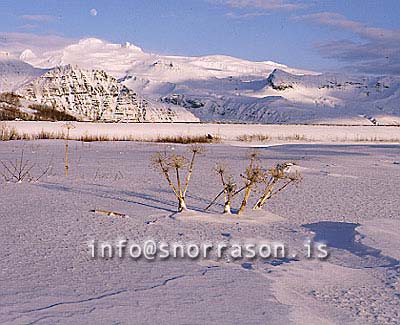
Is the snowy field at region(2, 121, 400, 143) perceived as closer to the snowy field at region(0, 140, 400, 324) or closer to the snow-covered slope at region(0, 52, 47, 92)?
the snowy field at region(0, 140, 400, 324)

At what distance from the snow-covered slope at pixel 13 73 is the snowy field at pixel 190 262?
38.5 metres

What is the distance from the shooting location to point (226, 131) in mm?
27859

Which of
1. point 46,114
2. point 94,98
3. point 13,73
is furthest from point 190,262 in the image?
point 94,98

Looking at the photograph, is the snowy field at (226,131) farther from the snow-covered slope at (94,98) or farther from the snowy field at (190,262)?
the snowy field at (190,262)

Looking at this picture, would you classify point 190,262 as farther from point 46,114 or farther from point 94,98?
point 94,98

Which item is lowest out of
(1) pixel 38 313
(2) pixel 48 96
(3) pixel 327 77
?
(1) pixel 38 313

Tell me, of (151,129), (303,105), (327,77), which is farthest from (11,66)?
(327,77)

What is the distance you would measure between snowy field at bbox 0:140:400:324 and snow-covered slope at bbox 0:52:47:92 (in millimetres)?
38524

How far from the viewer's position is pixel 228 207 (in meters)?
5.70

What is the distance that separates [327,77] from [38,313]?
94179 mm

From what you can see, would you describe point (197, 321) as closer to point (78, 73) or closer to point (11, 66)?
point (11, 66)

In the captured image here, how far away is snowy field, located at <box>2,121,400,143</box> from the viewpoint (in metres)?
24.6

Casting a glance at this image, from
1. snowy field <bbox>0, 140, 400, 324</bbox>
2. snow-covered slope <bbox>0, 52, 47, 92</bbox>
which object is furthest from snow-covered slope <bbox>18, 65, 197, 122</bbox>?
snowy field <bbox>0, 140, 400, 324</bbox>

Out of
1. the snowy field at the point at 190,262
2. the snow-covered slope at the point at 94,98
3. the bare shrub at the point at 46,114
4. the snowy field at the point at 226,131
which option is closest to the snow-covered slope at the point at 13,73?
the snow-covered slope at the point at 94,98
